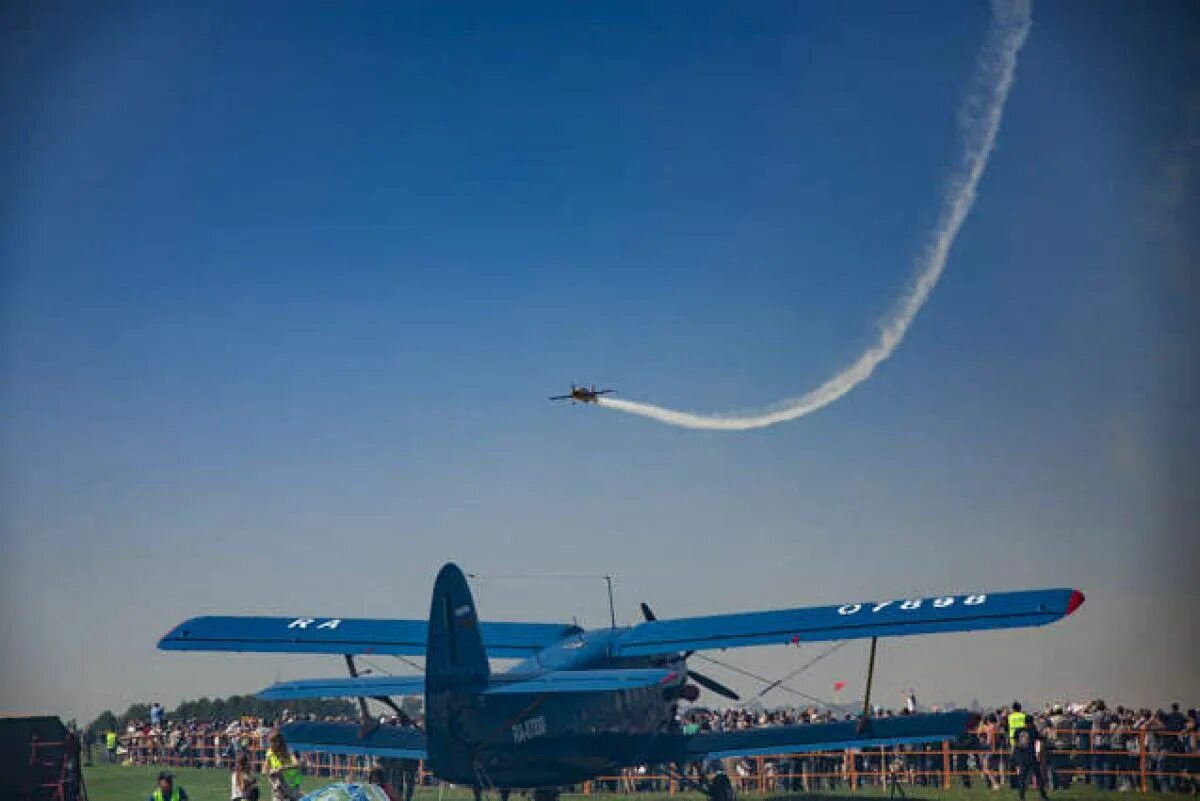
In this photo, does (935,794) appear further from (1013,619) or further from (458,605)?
(458,605)

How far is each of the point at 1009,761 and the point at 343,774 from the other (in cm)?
2110

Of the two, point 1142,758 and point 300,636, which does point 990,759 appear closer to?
point 1142,758

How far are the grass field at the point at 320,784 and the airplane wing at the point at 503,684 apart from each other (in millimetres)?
3582

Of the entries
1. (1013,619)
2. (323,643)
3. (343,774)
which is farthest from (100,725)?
(1013,619)

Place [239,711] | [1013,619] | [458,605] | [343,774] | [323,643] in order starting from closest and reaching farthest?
[458,605], [1013,619], [323,643], [343,774], [239,711]

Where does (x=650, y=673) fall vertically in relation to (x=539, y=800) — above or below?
above

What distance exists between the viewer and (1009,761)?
1259 inches

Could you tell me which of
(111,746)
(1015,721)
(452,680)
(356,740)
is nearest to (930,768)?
(1015,721)

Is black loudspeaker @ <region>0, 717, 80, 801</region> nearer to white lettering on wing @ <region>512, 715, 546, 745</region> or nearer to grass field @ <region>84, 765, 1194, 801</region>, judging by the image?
grass field @ <region>84, 765, 1194, 801</region>

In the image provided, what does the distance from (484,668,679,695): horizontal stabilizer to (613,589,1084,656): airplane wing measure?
145 inches

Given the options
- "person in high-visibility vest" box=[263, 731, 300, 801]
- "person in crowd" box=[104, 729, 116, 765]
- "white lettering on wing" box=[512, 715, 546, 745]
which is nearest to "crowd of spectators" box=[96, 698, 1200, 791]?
"white lettering on wing" box=[512, 715, 546, 745]

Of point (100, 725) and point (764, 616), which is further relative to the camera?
point (100, 725)

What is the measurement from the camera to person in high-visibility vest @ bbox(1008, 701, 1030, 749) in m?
28.3

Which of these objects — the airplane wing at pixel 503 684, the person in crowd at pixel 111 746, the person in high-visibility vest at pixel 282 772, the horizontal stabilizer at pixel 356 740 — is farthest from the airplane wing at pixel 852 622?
the person in crowd at pixel 111 746
